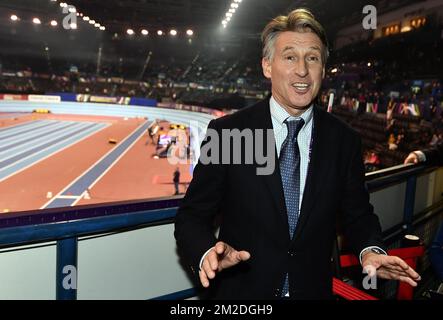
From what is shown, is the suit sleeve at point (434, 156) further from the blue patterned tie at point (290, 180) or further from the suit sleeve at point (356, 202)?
the blue patterned tie at point (290, 180)

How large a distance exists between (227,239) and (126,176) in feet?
44.5

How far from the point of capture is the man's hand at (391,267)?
65.2 inches

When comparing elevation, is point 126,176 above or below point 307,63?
below

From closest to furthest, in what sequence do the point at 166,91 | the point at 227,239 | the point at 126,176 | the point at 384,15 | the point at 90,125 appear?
1. the point at 227,239
2. the point at 126,176
3. the point at 384,15
4. the point at 90,125
5. the point at 166,91

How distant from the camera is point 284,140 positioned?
1.90m

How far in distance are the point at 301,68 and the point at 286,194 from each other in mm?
615

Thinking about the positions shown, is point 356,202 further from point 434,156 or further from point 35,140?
point 35,140

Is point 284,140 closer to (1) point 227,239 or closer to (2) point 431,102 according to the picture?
(1) point 227,239

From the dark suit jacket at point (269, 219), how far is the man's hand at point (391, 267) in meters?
0.11

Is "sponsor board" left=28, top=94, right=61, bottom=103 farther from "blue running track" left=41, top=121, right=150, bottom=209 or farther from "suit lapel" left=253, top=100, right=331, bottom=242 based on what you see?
"suit lapel" left=253, top=100, right=331, bottom=242

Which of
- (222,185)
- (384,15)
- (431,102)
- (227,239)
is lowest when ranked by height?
(227,239)

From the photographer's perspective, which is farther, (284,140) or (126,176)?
(126,176)

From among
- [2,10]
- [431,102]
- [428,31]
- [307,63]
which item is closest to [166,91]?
[2,10]
